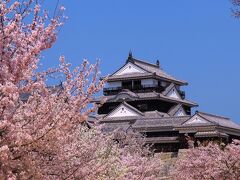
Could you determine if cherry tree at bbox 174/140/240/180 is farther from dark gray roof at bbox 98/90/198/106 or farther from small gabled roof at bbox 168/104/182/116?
small gabled roof at bbox 168/104/182/116

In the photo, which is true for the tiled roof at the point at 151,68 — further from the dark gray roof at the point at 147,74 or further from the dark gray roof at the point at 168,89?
the dark gray roof at the point at 168,89

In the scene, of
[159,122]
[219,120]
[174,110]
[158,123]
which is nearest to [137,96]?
[174,110]

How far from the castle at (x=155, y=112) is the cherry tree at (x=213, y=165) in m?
14.7

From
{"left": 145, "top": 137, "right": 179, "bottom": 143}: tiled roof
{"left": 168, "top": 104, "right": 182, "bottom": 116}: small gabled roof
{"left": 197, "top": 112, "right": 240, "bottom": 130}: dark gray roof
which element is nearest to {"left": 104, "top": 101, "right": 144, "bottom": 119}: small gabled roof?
{"left": 168, "top": 104, "right": 182, "bottom": 116}: small gabled roof

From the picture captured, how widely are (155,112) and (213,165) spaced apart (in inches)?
1183

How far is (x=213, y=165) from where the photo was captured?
58.1ft

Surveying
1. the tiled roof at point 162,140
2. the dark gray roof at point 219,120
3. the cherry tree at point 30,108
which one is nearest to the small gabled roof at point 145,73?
the dark gray roof at point 219,120

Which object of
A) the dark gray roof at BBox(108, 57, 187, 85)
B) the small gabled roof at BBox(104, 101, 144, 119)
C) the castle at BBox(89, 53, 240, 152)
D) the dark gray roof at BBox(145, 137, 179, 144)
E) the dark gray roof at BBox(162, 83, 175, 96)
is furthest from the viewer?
the dark gray roof at BBox(108, 57, 187, 85)

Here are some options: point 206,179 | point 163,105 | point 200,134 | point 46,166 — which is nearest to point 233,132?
point 200,134

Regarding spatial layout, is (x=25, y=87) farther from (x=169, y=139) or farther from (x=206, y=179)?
(x=169, y=139)

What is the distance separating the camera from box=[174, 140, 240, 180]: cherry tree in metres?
16.9

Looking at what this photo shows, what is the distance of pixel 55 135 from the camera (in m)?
6.04

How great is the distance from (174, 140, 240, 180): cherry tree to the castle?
14737 mm

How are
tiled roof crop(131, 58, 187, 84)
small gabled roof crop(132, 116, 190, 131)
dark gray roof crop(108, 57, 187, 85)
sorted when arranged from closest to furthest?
1. small gabled roof crop(132, 116, 190, 131)
2. dark gray roof crop(108, 57, 187, 85)
3. tiled roof crop(131, 58, 187, 84)
